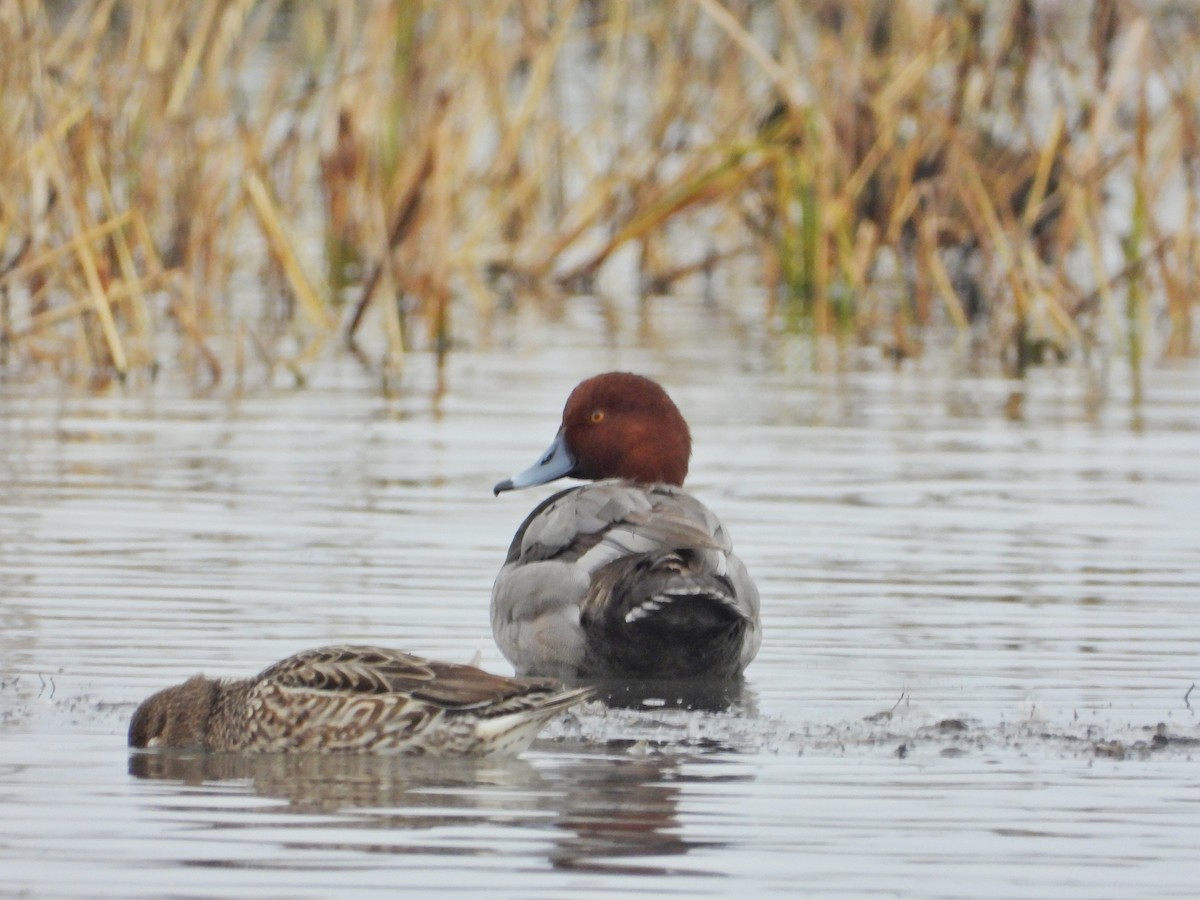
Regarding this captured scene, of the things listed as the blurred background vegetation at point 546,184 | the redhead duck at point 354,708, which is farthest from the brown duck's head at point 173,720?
the blurred background vegetation at point 546,184

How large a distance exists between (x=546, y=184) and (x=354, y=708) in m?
12.3

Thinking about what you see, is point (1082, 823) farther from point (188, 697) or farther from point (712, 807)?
point (188, 697)

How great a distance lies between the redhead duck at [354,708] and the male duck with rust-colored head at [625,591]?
2.82 feet

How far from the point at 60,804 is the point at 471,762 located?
3.09 feet

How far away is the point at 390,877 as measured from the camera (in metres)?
4.56

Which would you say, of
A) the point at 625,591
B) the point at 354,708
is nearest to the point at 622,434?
the point at 625,591

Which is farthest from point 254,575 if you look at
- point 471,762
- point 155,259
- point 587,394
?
point 155,259

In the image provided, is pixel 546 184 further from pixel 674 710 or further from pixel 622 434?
pixel 674 710

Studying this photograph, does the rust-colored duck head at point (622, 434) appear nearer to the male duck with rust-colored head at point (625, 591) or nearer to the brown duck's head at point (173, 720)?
the male duck with rust-colored head at point (625, 591)

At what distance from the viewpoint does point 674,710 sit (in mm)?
6453

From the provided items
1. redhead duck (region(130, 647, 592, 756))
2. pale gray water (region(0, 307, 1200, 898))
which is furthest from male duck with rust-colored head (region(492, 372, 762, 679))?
redhead duck (region(130, 647, 592, 756))

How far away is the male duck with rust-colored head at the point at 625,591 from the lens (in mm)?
6672

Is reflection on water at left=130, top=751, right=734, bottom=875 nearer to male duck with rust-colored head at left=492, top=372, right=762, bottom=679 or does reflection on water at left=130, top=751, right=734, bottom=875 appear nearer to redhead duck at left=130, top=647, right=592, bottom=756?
redhead duck at left=130, top=647, right=592, bottom=756

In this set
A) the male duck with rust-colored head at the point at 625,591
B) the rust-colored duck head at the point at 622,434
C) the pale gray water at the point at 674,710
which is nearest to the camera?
the pale gray water at the point at 674,710
